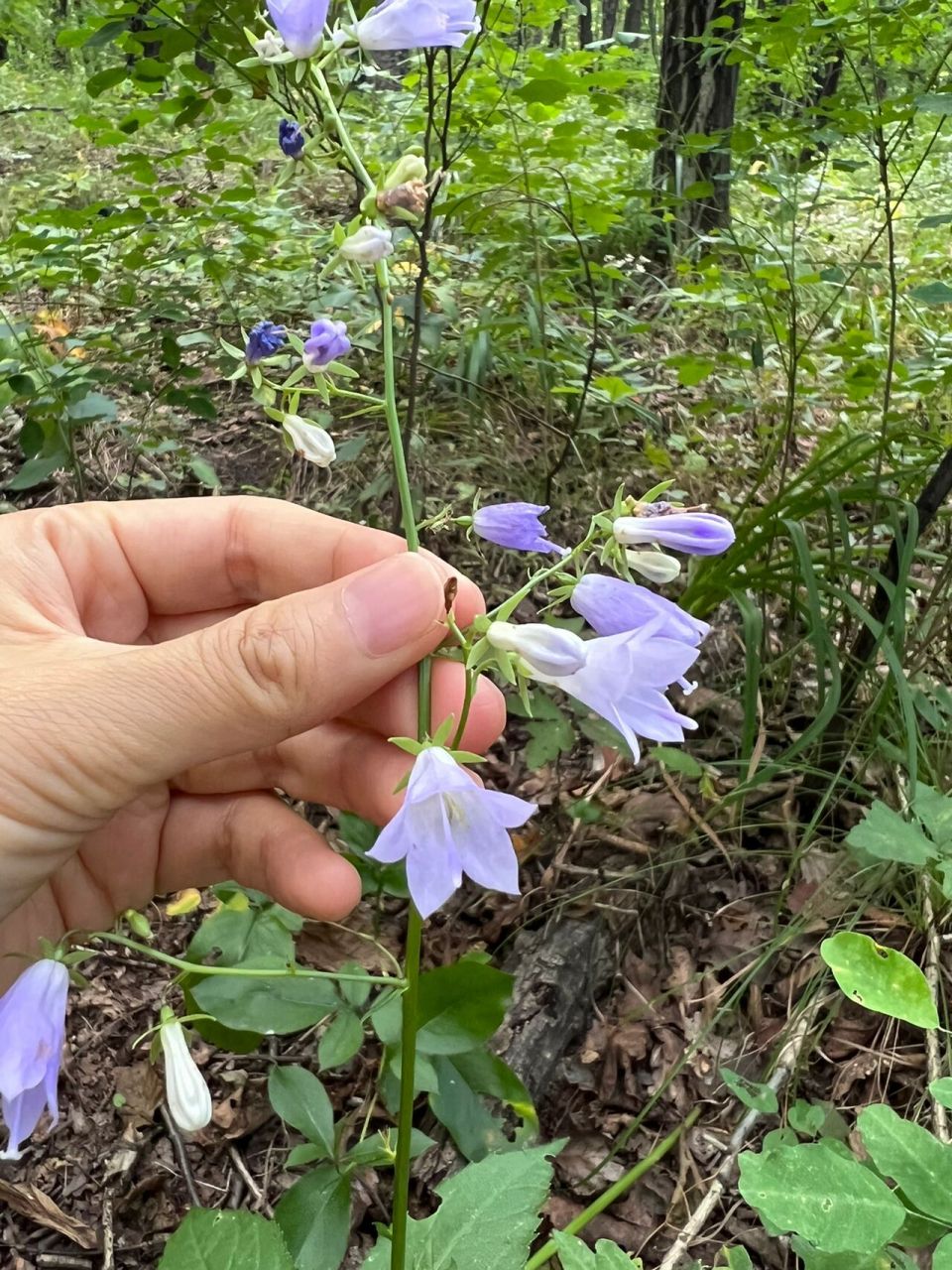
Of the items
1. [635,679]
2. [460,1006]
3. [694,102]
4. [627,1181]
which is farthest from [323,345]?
[694,102]

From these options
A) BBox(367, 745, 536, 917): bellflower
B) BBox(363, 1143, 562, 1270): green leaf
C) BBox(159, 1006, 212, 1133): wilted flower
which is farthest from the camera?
BBox(363, 1143, 562, 1270): green leaf

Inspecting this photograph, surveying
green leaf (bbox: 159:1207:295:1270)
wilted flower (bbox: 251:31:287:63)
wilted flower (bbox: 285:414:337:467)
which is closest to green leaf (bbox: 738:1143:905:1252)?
green leaf (bbox: 159:1207:295:1270)

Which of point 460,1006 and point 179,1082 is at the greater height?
point 179,1082

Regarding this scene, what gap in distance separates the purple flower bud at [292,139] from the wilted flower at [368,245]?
19 centimetres

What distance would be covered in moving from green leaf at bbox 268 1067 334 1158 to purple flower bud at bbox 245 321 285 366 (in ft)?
4.65

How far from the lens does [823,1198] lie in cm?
130

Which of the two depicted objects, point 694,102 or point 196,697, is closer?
point 196,697

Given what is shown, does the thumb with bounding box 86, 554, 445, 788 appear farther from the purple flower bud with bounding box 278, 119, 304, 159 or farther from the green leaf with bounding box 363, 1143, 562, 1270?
the green leaf with bounding box 363, 1143, 562, 1270

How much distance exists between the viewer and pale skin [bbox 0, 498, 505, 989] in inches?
55.7

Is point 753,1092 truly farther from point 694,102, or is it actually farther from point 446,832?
point 694,102

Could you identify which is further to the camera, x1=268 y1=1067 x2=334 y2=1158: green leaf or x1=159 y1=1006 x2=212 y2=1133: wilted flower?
x1=268 y1=1067 x2=334 y2=1158: green leaf

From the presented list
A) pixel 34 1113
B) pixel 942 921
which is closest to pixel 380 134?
pixel 942 921

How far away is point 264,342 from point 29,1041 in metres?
1.11

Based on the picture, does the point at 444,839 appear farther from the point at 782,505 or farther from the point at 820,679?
the point at 782,505
